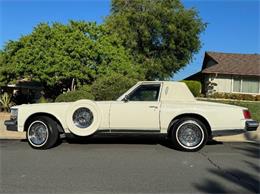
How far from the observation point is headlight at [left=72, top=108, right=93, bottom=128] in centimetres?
991

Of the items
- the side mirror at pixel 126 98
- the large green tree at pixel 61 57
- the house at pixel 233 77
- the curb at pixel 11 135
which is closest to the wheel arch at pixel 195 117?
the side mirror at pixel 126 98

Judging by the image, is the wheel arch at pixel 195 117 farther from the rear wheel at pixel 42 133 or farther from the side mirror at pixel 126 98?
the rear wheel at pixel 42 133

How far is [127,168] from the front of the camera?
25.9 feet

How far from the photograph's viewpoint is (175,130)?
993 centimetres

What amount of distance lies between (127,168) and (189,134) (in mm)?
2544

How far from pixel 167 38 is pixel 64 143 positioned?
26.6 m

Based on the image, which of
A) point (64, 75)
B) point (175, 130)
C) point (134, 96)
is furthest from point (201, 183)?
point (64, 75)

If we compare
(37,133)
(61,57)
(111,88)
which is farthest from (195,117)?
(61,57)

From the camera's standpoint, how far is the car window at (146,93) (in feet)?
33.8

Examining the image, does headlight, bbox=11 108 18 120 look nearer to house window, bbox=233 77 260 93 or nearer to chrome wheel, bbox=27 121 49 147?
chrome wheel, bbox=27 121 49 147

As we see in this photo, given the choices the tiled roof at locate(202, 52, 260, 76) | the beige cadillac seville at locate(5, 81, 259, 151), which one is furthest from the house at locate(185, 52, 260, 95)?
the beige cadillac seville at locate(5, 81, 259, 151)

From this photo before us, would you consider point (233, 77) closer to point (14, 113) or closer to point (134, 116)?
point (134, 116)

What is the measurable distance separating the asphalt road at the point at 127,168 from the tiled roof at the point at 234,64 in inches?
899

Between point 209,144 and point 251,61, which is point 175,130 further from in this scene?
point 251,61
